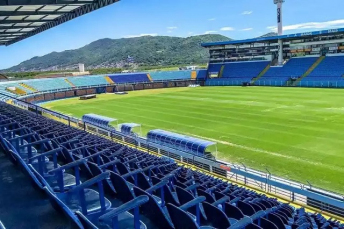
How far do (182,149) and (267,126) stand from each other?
1044cm

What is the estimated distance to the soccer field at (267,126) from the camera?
17.9 meters

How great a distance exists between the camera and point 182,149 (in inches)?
786

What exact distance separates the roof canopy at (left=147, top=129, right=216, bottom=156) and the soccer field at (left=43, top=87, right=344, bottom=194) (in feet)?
6.08

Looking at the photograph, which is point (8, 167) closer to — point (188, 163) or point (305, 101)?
point (188, 163)

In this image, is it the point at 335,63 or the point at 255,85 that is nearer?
the point at 335,63

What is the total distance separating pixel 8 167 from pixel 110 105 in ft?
133

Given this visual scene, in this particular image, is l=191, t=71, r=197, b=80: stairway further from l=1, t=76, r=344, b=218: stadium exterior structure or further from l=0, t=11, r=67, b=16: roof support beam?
l=0, t=11, r=67, b=16: roof support beam

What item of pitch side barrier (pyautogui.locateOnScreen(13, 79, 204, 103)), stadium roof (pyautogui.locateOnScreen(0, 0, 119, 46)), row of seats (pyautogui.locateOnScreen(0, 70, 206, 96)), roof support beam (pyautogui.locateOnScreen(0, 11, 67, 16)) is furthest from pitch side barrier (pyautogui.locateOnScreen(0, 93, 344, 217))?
row of seats (pyautogui.locateOnScreen(0, 70, 206, 96))

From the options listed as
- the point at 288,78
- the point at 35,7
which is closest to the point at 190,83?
the point at 288,78

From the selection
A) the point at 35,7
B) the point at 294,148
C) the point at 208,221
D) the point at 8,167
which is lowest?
the point at 294,148

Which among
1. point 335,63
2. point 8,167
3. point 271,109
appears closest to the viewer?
point 8,167

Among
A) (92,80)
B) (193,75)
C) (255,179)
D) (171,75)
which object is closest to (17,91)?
(92,80)

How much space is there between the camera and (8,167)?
670cm

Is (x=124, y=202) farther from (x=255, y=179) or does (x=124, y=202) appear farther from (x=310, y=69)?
(x=310, y=69)
